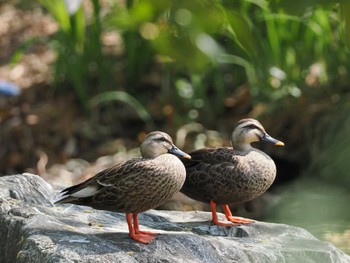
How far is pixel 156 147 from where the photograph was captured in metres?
4.57

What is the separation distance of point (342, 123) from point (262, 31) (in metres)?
1.63

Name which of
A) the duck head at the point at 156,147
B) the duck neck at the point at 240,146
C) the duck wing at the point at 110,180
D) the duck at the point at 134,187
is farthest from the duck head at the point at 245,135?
the duck wing at the point at 110,180

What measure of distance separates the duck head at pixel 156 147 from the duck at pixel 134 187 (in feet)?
0.13

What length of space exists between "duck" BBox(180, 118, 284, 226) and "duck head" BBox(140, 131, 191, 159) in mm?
527

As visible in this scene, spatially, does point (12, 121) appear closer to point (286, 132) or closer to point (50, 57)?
point (50, 57)

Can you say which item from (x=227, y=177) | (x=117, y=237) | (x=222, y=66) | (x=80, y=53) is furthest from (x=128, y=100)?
(x=117, y=237)

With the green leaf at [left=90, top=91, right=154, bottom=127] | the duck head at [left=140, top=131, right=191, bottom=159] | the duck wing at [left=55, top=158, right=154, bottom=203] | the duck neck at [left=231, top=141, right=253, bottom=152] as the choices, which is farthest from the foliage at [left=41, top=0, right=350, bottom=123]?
the duck wing at [left=55, top=158, right=154, bottom=203]

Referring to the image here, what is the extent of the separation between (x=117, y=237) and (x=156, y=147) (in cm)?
57

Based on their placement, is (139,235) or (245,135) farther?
(245,135)

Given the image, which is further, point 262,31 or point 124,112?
point 124,112

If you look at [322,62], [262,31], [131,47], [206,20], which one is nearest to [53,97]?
[131,47]

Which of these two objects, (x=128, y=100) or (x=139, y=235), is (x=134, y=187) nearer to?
(x=139, y=235)

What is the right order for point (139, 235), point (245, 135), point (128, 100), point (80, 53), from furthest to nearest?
point (80, 53), point (128, 100), point (245, 135), point (139, 235)

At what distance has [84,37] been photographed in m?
9.89
